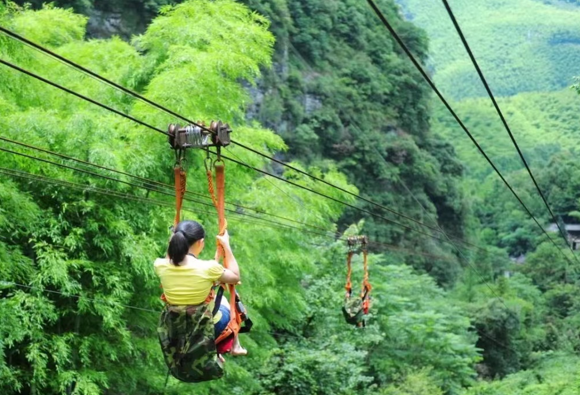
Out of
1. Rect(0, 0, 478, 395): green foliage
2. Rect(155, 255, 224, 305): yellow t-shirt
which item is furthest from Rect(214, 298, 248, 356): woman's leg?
Rect(0, 0, 478, 395): green foliage

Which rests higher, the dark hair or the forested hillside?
the dark hair

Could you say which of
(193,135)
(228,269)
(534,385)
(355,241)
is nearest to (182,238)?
(228,269)

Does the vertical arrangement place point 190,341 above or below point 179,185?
below

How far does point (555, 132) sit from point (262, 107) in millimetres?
41845

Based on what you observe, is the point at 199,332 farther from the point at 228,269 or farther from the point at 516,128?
the point at 516,128

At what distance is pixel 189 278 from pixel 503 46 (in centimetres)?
8711

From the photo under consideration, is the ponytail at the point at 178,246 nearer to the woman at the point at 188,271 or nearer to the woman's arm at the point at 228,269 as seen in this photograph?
the woman at the point at 188,271

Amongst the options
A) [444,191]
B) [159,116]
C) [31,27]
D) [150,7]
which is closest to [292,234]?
[159,116]

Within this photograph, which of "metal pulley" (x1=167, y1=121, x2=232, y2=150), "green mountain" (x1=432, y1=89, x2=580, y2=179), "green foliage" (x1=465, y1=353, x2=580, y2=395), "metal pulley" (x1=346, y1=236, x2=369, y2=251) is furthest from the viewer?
"green mountain" (x1=432, y1=89, x2=580, y2=179)

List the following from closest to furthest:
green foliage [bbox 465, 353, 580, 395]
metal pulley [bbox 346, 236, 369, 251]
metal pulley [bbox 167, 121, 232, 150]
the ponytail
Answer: the ponytail, metal pulley [bbox 167, 121, 232, 150], metal pulley [bbox 346, 236, 369, 251], green foliage [bbox 465, 353, 580, 395]

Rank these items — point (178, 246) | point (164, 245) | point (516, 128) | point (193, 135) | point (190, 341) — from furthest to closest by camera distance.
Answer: point (516, 128) → point (164, 245) → point (193, 135) → point (190, 341) → point (178, 246)

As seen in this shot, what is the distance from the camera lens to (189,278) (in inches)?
143

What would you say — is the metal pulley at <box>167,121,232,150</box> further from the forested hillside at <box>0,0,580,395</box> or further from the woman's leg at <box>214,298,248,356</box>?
the woman's leg at <box>214,298,248,356</box>

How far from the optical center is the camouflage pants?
3715 mm
